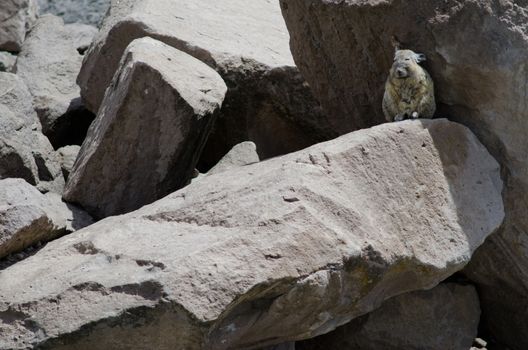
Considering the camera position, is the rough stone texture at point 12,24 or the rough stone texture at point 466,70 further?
the rough stone texture at point 12,24

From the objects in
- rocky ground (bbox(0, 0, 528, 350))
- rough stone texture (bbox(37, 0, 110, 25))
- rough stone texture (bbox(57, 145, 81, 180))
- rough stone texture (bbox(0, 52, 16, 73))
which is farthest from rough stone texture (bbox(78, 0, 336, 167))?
rough stone texture (bbox(37, 0, 110, 25))

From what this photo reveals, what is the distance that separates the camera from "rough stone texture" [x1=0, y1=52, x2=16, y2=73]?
8.66 m

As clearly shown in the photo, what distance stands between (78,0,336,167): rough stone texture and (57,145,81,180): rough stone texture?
384mm

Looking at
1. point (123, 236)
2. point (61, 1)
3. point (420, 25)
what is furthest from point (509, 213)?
point (61, 1)

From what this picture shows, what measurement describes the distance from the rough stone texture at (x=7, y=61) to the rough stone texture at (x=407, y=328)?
14.3 ft

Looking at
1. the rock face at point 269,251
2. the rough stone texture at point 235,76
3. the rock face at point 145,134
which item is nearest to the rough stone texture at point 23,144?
the rock face at point 145,134

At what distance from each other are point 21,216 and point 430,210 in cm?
188

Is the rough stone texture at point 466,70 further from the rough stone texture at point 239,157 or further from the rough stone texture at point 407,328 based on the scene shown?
the rough stone texture at point 239,157

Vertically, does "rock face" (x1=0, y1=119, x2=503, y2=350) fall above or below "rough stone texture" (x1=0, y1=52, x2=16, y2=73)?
above

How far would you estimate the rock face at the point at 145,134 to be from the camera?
5.39 metres

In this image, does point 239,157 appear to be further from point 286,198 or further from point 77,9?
point 77,9

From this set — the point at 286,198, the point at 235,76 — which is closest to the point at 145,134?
the point at 235,76

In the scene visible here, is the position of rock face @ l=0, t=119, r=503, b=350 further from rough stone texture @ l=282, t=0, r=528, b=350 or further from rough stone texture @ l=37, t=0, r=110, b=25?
rough stone texture @ l=37, t=0, r=110, b=25

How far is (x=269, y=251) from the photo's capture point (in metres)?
4.07
